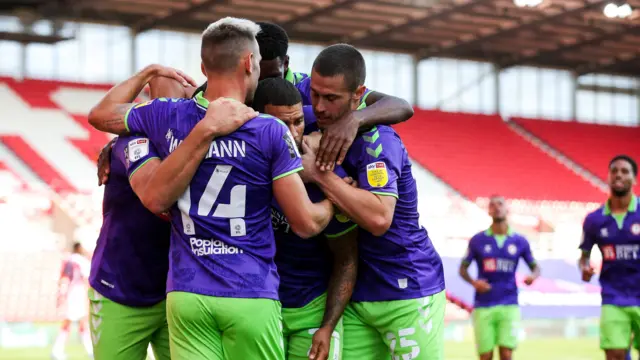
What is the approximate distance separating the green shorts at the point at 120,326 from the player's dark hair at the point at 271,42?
151cm

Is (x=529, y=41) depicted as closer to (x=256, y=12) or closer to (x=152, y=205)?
(x=256, y=12)

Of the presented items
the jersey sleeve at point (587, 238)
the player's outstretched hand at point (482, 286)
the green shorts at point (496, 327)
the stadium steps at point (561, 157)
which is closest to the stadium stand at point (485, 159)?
the stadium steps at point (561, 157)

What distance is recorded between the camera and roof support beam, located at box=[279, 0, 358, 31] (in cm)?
2933

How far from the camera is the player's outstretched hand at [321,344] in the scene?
16.6 ft

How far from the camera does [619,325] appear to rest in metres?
10.0

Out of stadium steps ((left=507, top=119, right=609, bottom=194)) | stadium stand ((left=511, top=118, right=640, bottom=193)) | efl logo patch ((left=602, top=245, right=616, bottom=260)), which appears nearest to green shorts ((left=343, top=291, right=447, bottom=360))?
efl logo patch ((left=602, top=245, right=616, bottom=260))

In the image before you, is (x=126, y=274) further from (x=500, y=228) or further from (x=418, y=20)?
(x=418, y=20)

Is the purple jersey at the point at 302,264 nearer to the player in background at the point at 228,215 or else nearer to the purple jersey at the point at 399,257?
the purple jersey at the point at 399,257

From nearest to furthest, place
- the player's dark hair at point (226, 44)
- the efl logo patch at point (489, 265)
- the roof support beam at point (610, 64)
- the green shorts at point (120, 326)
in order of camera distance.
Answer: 1. the player's dark hair at point (226, 44)
2. the green shorts at point (120, 326)
3. the efl logo patch at point (489, 265)
4. the roof support beam at point (610, 64)

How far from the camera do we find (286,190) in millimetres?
4289

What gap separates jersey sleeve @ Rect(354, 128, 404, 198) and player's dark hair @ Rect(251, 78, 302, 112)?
484mm

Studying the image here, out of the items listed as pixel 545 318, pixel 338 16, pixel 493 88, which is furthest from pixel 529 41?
pixel 545 318

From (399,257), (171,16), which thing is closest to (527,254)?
(399,257)

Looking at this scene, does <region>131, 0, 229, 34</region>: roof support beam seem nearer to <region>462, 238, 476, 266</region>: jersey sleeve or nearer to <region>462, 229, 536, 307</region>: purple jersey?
<region>462, 238, 476, 266</region>: jersey sleeve
